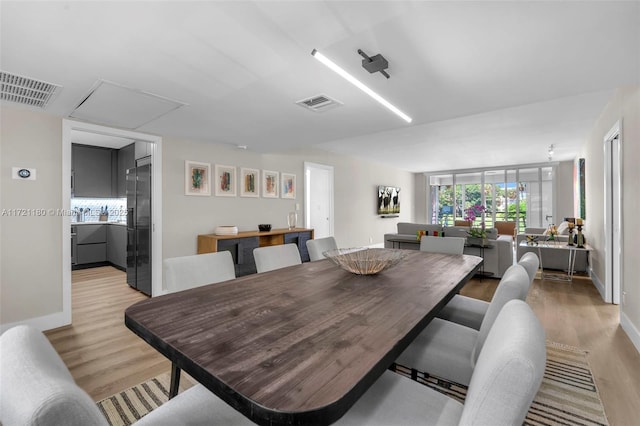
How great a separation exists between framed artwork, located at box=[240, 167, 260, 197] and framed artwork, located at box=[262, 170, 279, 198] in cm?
13

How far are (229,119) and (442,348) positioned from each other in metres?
2.96

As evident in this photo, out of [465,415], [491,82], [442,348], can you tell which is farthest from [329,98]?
[465,415]

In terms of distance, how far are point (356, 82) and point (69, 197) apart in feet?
10.7

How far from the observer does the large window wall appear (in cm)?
855

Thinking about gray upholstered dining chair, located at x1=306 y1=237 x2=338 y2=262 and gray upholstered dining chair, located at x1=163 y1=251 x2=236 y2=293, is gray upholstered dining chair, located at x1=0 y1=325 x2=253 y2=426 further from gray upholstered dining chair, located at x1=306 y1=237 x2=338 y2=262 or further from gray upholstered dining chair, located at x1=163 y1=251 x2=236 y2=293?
gray upholstered dining chair, located at x1=306 y1=237 x2=338 y2=262

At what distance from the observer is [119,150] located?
6219 mm

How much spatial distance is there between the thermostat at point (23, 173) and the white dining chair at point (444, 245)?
4.10 metres

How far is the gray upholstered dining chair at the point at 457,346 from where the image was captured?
127cm

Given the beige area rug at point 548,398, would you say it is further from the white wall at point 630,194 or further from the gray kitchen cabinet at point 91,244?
the gray kitchen cabinet at point 91,244

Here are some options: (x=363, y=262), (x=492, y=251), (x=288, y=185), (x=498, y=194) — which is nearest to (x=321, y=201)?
(x=288, y=185)

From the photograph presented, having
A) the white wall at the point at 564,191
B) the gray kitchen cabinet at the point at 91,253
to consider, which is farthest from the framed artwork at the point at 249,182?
the white wall at the point at 564,191

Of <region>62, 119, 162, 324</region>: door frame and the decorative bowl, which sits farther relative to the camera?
<region>62, 119, 162, 324</region>: door frame

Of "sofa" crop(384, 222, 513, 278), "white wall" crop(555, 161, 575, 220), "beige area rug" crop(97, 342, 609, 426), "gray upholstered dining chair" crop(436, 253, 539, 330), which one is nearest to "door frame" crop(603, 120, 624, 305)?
"sofa" crop(384, 222, 513, 278)

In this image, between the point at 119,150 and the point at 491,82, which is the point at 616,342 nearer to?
Result: the point at 491,82
